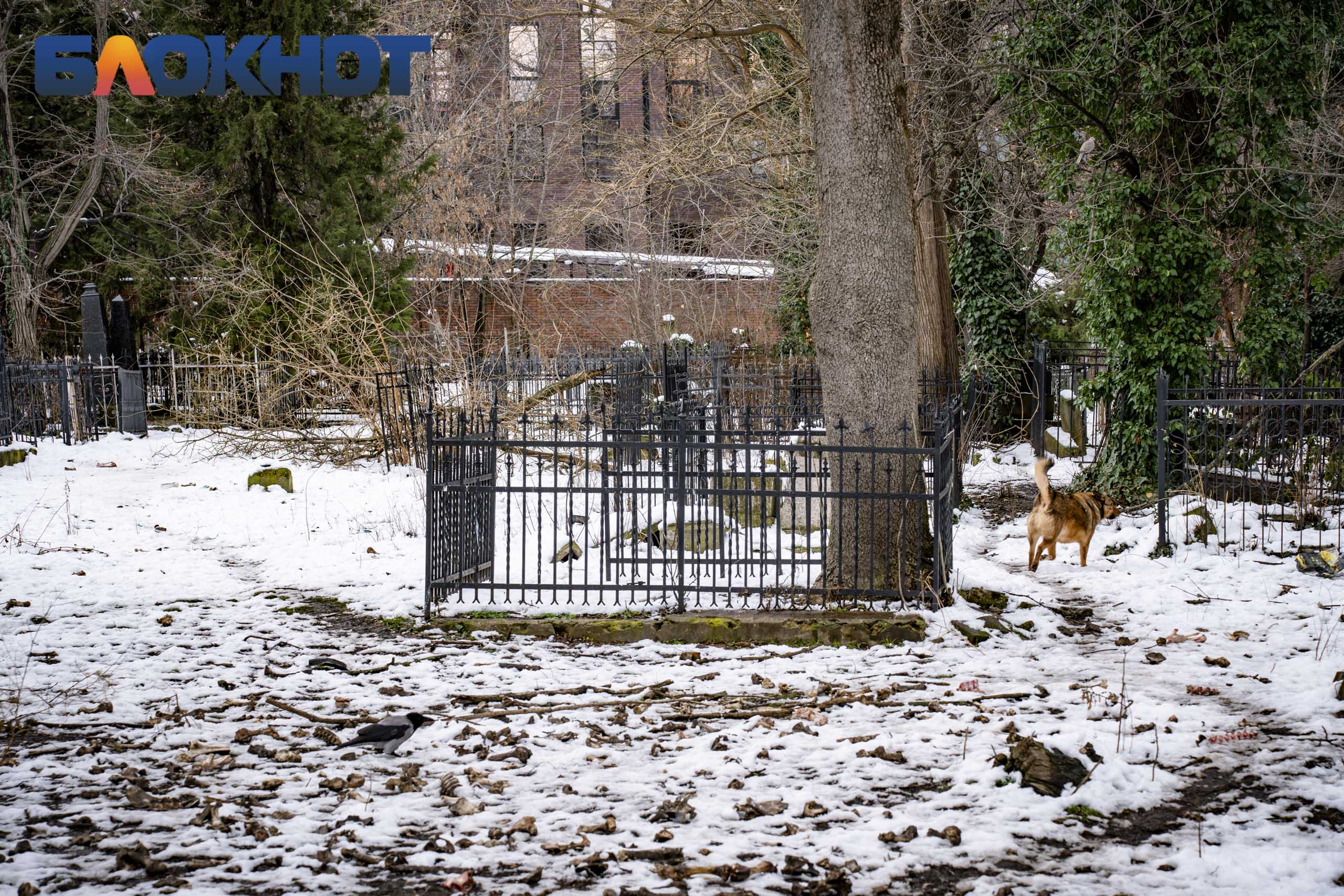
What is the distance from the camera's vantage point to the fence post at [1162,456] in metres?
9.84

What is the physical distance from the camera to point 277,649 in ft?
25.4

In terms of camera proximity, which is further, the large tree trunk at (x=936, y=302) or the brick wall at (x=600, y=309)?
the brick wall at (x=600, y=309)

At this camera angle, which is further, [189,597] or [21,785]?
[189,597]

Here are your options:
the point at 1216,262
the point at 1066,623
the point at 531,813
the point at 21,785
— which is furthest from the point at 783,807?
the point at 1216,262

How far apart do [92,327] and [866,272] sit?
59.9 ft

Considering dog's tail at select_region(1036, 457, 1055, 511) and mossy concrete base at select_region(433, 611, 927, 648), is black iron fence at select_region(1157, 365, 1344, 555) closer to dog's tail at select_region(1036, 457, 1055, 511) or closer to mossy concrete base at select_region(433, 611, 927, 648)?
dog's tail at select_region(1036, 457, 1055, 511)

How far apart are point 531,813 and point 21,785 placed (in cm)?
251

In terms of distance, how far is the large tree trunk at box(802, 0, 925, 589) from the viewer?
8047 millimetres

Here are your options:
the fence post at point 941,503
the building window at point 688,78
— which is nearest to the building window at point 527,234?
the building window at point 688,78

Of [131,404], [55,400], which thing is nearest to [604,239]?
[131,404]

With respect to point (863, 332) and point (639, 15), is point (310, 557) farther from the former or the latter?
point (639, 15)

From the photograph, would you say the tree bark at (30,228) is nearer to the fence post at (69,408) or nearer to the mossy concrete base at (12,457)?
the fence post at (69,408)

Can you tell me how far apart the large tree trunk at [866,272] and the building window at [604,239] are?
22440 mm

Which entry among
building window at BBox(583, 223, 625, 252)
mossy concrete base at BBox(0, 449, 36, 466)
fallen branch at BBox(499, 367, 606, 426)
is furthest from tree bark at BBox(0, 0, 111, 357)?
building window at BBox(583, 223, 625, 252)
